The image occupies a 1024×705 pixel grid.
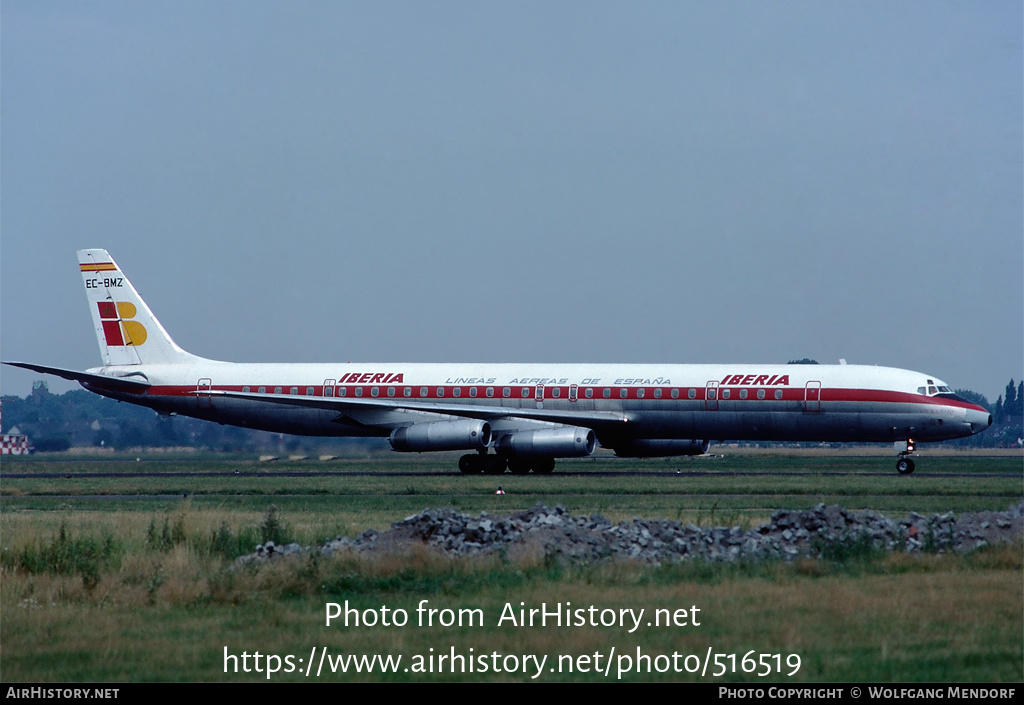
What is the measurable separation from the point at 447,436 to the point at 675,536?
2272 cm

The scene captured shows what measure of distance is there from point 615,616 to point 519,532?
553cm

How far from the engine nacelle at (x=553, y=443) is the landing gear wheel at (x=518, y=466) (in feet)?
2.11

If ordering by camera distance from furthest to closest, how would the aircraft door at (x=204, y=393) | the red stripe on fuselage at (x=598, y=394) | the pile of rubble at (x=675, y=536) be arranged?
the aircraft door at (x=204, y=393) → the red stripe on fuselage at (x=598, y=394) → the pile of rubble at (x=675, y=536)

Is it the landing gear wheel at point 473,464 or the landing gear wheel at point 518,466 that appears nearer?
the landing gear wheel at point 518,466

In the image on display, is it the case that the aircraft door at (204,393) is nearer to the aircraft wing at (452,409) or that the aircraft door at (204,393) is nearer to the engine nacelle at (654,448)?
the aircraft wing at (452,409)

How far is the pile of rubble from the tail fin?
105ft

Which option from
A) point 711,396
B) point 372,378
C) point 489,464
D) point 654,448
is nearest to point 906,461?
point 711,396

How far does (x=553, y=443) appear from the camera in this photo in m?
39.9

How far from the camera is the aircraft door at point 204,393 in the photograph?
47.5 meters

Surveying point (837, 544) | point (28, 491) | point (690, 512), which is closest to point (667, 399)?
point (690, 512)

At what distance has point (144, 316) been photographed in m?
49.8

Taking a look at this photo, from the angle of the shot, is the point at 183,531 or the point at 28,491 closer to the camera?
the point at 183,531

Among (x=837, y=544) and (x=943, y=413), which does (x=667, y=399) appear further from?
(x=837, y=544)

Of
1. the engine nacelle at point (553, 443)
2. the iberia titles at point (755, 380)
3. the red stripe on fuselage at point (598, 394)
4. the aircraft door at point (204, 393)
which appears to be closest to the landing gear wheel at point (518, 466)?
the engine nacelle at point (553, 443)
